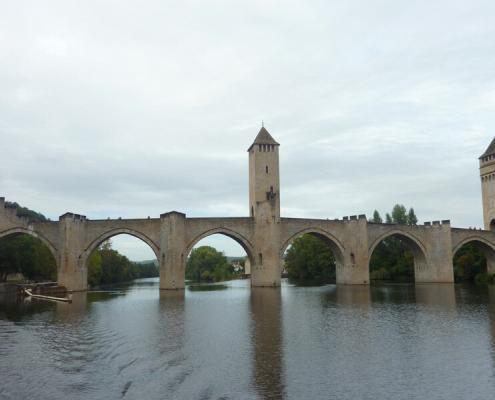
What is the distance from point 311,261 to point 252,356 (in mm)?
55431

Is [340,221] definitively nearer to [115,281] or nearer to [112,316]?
[112,316]

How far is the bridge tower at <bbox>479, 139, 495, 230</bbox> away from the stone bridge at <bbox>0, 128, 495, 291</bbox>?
875cm

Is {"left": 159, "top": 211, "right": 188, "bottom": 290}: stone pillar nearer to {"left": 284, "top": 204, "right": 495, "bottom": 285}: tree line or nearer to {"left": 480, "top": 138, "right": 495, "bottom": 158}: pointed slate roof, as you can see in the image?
{"left": 284, "top": 204, "right": 495, "bottom": 285}: tree line

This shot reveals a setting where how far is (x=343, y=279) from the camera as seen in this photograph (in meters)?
44.2

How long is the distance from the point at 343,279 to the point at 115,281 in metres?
39.8

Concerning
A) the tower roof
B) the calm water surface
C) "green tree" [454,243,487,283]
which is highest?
the tower roof

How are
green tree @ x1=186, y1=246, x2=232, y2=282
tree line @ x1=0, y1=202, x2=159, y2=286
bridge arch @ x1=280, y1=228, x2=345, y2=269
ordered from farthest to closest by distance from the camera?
green tree @ x1=186, y1=246, x2=232, y2=282, bridge arch @ x1=280, y1=228, x2=345, y2=269, tree line @ x1=0, y1=202, x2=159, y2=286

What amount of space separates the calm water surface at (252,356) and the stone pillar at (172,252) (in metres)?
16.9

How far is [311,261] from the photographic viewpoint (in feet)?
218

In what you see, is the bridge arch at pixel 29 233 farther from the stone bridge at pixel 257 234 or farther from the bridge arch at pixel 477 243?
the bridge arch at pixel 477 243

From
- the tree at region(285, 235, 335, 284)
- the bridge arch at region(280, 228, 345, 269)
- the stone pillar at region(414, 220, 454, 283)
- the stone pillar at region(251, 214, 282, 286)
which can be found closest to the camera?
the stone pillar at region(251, 214, 282, 286)

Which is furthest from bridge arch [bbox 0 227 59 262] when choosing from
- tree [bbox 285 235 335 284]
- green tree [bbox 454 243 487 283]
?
green tree [bbox 454 243 487 283]

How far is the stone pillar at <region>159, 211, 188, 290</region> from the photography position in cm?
3741

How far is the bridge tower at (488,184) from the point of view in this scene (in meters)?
53.0
